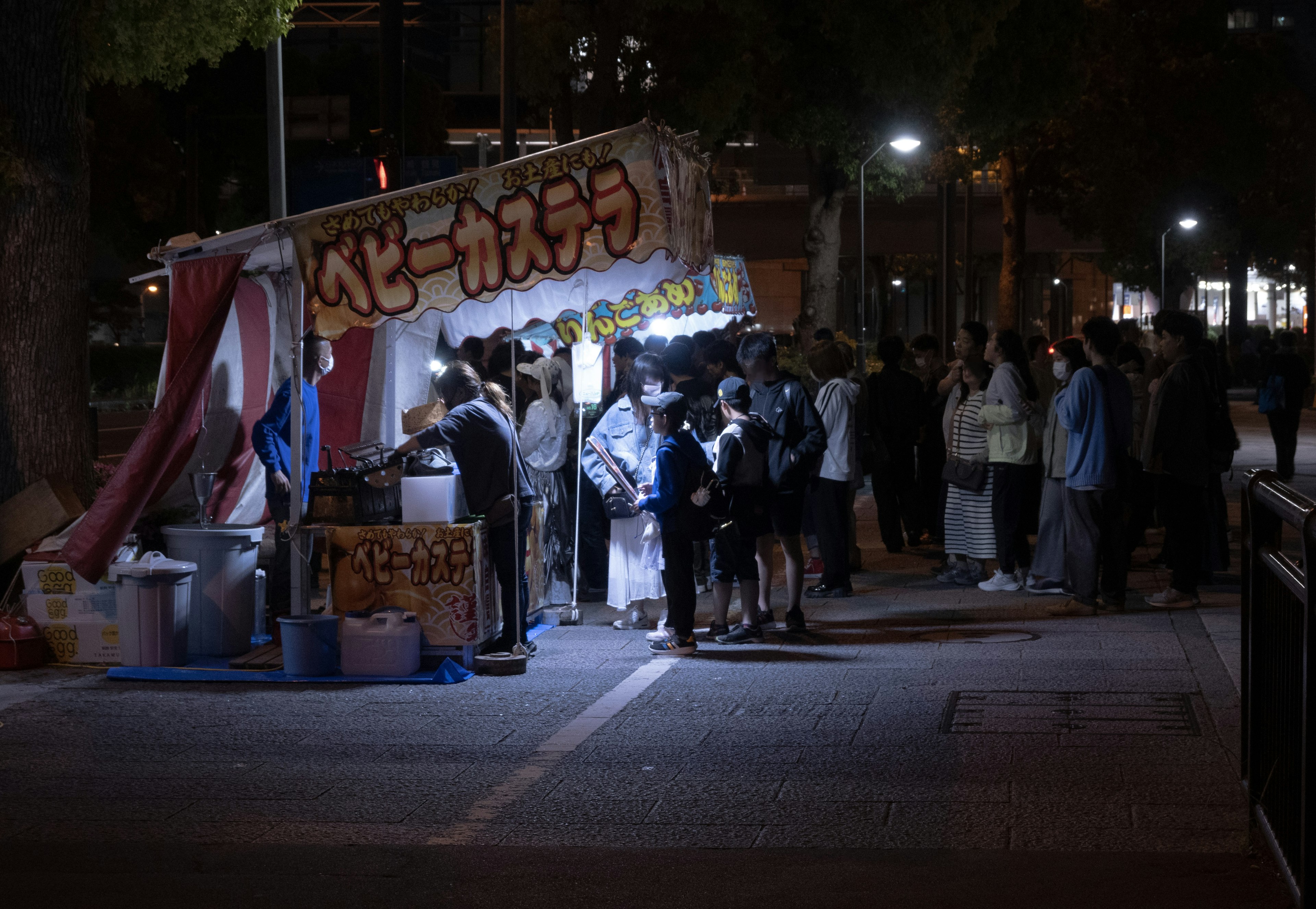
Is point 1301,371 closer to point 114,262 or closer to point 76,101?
point 76,101

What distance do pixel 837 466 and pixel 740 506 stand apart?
2.06 m

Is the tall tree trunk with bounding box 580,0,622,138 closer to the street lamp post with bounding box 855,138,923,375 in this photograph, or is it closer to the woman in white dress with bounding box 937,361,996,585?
the street lamp post with bounding box 855,138,923,375

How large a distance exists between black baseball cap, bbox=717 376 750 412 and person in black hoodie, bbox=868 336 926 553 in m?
3.56

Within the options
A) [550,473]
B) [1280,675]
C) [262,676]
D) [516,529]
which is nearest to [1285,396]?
[550,473]

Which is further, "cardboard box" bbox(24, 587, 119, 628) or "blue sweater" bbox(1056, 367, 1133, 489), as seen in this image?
"blue sweater" bbox(1056, 367, 1133, 489)

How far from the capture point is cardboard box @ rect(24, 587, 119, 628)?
9.08 meters

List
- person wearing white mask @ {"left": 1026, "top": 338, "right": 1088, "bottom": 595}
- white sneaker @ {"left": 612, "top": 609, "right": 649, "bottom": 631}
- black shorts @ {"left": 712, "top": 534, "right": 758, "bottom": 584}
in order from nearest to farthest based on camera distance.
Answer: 1. black shorts @ {"left": 712, "top": 534, "right": 758, "bottom": 584}
2. white sneaker @ {"left": 612, "top": 609, "right": 649, "bottom": 631}
3. person wearing white mask @ {"left": 1026, "top": 338, "right": 1088, "bottom": 595}

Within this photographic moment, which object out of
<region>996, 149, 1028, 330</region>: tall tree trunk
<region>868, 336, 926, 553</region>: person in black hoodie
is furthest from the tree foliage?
<region>996, 149, 1028, 330</region>: tall tree trunk

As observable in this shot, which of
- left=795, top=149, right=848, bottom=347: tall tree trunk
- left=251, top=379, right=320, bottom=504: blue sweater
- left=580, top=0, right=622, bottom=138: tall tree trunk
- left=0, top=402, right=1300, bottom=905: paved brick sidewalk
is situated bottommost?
left=0, top=402, right=1300, bottom=905: paved brick sidewalk

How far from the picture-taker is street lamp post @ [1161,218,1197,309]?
39.2 meters

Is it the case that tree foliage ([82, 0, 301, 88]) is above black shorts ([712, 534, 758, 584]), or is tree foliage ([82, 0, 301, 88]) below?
above

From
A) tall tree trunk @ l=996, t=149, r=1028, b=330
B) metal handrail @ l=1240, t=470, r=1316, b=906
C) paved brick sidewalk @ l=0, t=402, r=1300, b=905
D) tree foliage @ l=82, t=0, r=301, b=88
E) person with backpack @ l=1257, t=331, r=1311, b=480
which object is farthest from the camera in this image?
tall tree trunk @ l=996, t=149, r=1028, b=330

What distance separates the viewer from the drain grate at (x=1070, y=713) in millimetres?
6957

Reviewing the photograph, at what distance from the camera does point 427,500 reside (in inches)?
347
